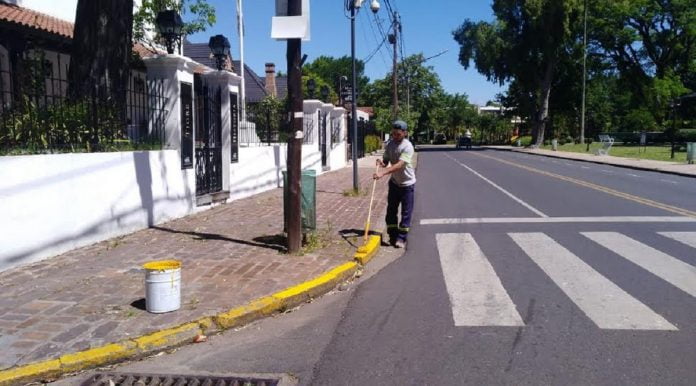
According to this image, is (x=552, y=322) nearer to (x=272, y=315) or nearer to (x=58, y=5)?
(x=272, y=315)

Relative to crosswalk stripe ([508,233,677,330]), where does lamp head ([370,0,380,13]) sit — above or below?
above

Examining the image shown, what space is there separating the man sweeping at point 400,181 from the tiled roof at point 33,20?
936 centimetres

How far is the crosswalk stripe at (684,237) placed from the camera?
8633 mm

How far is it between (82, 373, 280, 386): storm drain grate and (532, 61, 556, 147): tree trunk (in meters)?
55.2

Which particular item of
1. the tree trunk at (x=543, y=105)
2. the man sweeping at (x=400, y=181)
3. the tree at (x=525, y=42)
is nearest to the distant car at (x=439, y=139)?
the tree at (x=525, y=42)

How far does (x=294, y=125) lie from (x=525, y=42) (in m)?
53.1

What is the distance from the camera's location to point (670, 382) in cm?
404

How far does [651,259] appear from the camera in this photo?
7582 millimetres

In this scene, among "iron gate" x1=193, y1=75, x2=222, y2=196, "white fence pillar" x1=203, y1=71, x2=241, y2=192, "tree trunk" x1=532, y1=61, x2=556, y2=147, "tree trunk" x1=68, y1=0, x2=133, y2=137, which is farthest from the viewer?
"tree trunk" x1=532, y1=61, x2=556, y2=147

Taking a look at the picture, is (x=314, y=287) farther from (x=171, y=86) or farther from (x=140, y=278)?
(x=171, y=86)

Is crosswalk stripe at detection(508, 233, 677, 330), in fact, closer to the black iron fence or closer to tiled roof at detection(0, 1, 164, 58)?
the black iron fence

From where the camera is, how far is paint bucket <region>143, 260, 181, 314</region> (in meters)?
5.29

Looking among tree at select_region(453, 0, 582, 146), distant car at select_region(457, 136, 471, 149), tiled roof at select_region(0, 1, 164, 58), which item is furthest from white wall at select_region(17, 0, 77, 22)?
distant car at select_region(457, 136, 471, 149)

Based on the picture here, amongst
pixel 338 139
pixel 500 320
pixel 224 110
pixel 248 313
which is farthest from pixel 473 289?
pixel 338 139
